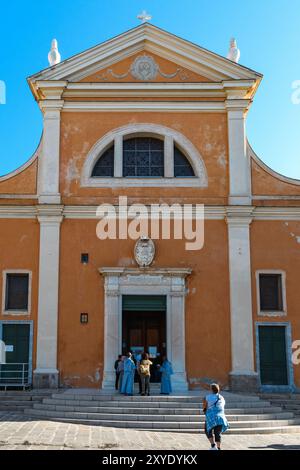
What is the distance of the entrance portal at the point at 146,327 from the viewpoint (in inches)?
778

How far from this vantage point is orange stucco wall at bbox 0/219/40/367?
19.8 metres

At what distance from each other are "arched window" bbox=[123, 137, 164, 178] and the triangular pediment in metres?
2.15

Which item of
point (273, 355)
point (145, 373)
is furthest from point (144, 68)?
point (273, 355)

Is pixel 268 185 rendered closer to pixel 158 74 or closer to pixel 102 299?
pixel 158 74

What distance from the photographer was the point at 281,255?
65.9 feet

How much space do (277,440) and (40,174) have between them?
441 inches

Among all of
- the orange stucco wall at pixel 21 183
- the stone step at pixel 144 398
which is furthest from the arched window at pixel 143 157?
the stone step at pixel 144 398

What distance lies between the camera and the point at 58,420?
1585cm

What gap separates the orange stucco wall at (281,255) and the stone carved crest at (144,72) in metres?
5.75

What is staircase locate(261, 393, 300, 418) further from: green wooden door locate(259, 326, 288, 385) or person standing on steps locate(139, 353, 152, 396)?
person standing on steps locate(139, 353, 152, 396)

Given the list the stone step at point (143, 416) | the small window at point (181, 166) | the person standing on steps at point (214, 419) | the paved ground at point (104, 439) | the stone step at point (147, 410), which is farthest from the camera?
the small window at point (181, 166)

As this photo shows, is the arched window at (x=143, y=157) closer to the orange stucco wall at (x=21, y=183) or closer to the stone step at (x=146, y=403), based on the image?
the orange stucco wall at (x=21, y=183)
